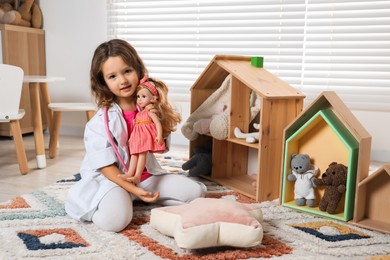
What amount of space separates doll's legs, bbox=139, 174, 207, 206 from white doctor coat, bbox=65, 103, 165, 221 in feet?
0.41

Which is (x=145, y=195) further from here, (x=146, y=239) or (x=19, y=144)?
(x=19, y=144)

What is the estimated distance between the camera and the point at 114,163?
4.39 feet

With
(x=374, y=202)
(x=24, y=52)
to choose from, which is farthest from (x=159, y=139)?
(x=24, y=52)

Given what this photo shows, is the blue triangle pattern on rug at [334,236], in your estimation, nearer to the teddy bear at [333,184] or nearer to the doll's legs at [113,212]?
the teddy bear at [333,184]

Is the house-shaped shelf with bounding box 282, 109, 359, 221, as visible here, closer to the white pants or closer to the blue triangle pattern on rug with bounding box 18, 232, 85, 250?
the white pants

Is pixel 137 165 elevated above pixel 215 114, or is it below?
below

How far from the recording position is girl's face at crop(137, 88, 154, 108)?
4.34ft

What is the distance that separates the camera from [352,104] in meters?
2.29

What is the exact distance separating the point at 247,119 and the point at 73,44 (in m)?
1.59

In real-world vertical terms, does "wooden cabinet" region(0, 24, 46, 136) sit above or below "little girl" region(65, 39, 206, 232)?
above

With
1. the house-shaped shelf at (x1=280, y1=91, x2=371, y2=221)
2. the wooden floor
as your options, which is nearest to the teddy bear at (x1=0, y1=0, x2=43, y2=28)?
the wooden floor

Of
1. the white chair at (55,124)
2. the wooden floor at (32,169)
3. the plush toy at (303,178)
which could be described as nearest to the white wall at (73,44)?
the wooden floor at (32,169)

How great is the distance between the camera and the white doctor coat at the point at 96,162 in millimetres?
1271

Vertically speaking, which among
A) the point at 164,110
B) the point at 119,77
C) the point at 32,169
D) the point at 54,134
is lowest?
the point at 32,169
